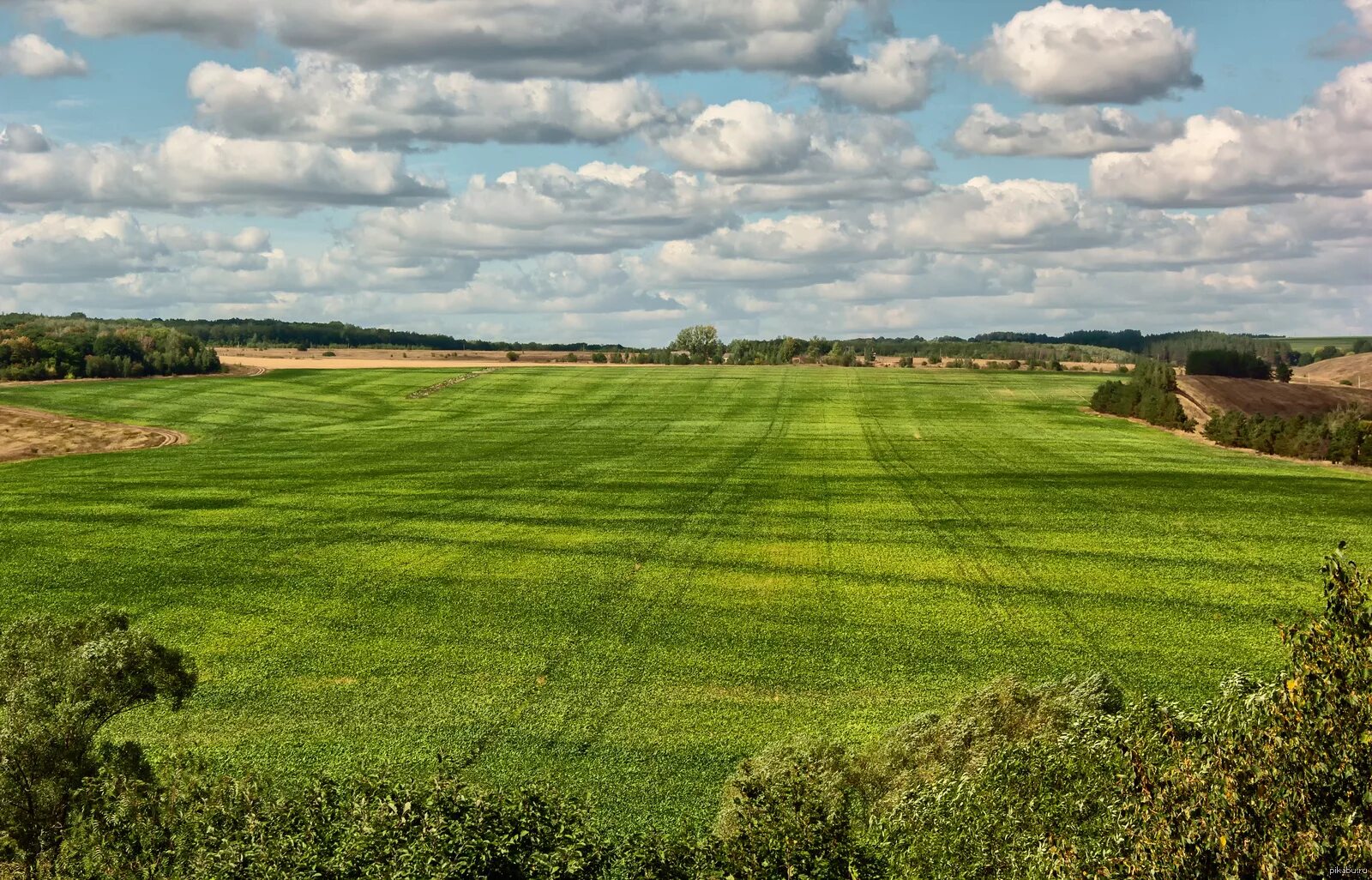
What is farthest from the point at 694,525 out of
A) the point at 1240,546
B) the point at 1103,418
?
the point at 1103,418

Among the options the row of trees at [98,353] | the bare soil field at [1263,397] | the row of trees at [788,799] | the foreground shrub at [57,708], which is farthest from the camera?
the row of trees at [98,353]

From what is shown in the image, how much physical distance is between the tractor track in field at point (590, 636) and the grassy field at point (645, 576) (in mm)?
158

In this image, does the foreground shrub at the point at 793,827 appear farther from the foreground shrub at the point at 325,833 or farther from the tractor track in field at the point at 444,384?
the tractor track in field at the point at 444,384

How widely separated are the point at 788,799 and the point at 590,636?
21550 mm

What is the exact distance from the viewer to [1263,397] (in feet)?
348

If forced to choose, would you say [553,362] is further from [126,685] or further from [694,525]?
[126,685]

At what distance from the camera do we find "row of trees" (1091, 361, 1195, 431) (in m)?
107

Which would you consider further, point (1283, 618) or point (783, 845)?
→ point (1283, 618)

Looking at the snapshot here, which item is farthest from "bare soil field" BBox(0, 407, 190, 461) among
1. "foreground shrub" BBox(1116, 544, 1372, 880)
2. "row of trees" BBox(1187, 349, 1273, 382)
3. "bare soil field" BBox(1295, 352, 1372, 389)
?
"bare soil field" BBox(1295, 352, 1372, 389)

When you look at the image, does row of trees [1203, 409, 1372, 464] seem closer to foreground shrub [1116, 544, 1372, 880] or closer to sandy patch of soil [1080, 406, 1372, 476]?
sandy patch of soil [1080, 406, 1372, 476]

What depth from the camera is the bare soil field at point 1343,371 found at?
6412 inches

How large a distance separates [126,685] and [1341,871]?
2298 centimetres

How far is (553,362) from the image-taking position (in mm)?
181625

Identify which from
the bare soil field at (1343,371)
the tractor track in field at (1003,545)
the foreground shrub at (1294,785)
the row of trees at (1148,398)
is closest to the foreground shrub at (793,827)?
the foreground shrub at (1294,785)
